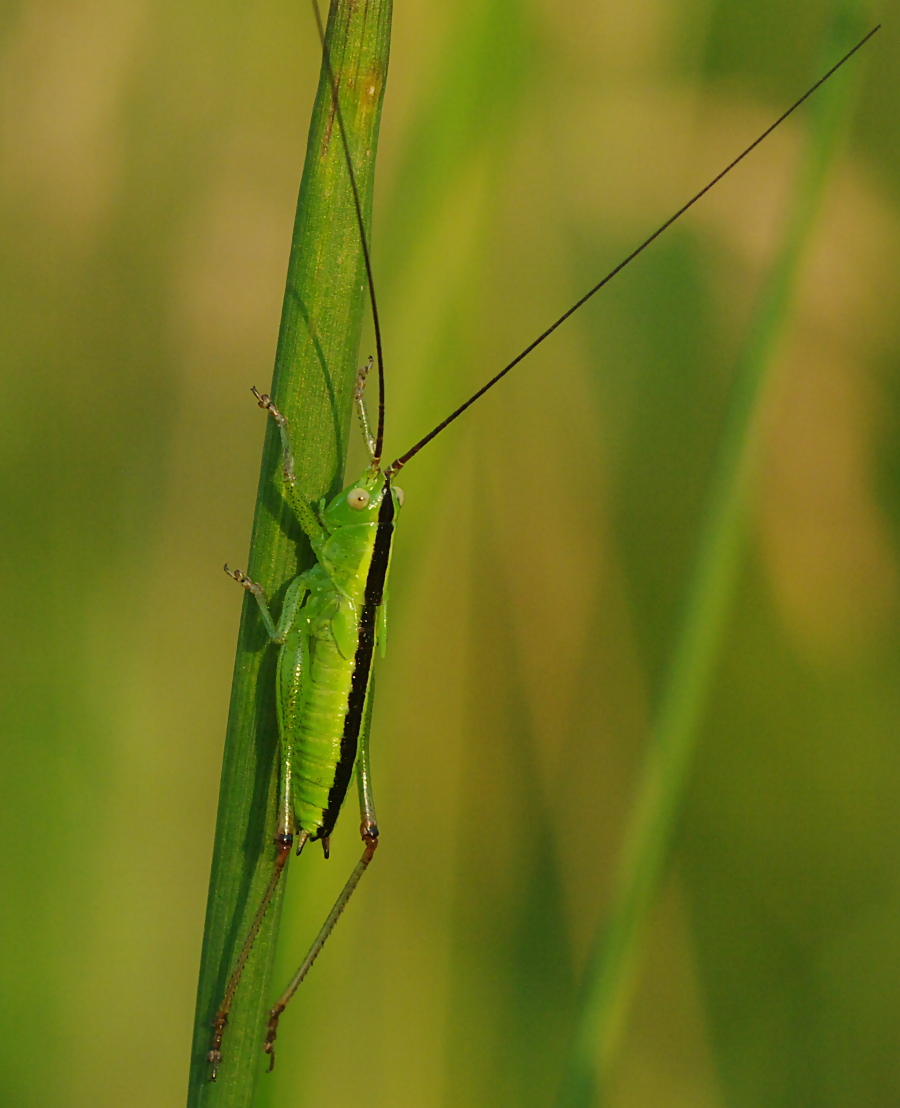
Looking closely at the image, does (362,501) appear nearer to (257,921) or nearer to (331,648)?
(331,648)

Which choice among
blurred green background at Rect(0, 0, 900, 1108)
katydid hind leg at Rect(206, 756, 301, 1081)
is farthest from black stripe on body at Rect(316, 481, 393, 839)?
katydid hind leg at Rect(206, 756, 301, 1081)

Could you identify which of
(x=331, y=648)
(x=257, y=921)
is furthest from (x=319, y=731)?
(x=257, y=921)

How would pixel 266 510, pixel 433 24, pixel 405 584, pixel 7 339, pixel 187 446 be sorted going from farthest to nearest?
1. pixel 187 446
2. pixel 7 339
3. pixel 405 584
4. pixel 433 24
5. pixel 266 510

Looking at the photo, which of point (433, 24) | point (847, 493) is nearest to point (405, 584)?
point (433, 24)

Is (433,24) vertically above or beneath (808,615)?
above

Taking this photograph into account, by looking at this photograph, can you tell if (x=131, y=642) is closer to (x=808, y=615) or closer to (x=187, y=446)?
(x=187, y=446)

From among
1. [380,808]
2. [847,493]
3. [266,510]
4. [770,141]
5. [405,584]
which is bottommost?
[380,808]

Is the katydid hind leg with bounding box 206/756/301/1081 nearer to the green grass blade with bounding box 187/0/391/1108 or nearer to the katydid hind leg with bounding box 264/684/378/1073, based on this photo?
the green grass blade with bounding box 187/0/391/1108

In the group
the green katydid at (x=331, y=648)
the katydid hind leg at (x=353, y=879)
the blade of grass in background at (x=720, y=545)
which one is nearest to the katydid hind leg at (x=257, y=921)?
the green katydid at (x=331, y=648)
